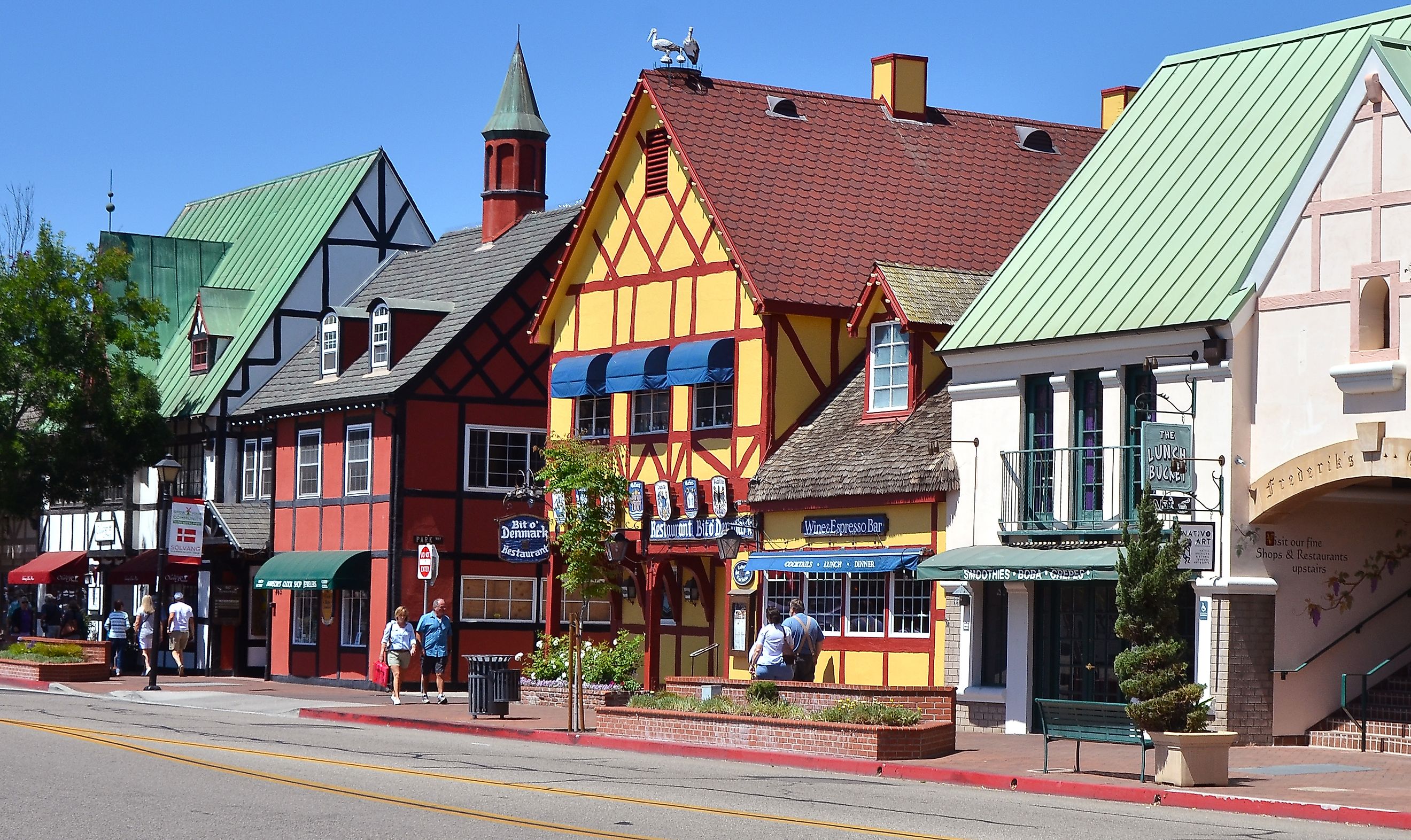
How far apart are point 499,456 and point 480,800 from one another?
2583cm

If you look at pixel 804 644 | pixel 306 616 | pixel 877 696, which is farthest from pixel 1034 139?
pixel 306 616

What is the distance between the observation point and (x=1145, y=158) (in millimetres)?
29312

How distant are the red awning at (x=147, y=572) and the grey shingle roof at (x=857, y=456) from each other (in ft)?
62.9

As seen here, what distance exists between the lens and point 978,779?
20.7m

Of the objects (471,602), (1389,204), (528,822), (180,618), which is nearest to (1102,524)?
(1389,204)

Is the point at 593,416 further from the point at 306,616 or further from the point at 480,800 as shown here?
the point at 480,800

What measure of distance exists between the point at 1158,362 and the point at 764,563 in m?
8.52

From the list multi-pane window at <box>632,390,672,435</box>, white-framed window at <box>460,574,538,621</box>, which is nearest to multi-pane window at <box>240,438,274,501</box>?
white-framed window at <box>460,574,538,621</box>

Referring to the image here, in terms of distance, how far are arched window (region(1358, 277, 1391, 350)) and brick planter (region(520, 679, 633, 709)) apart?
11800 millimetres

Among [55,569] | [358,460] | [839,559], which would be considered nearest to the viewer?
[839,559]

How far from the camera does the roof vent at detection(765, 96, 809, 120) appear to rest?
36.3 m

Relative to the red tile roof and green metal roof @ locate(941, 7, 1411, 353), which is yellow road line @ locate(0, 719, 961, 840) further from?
the red tile roof

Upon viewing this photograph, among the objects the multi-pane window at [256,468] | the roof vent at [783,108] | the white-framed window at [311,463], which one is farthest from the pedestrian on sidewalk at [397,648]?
the multi-pane window at [256,468]

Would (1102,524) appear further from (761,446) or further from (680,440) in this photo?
(680,440)
